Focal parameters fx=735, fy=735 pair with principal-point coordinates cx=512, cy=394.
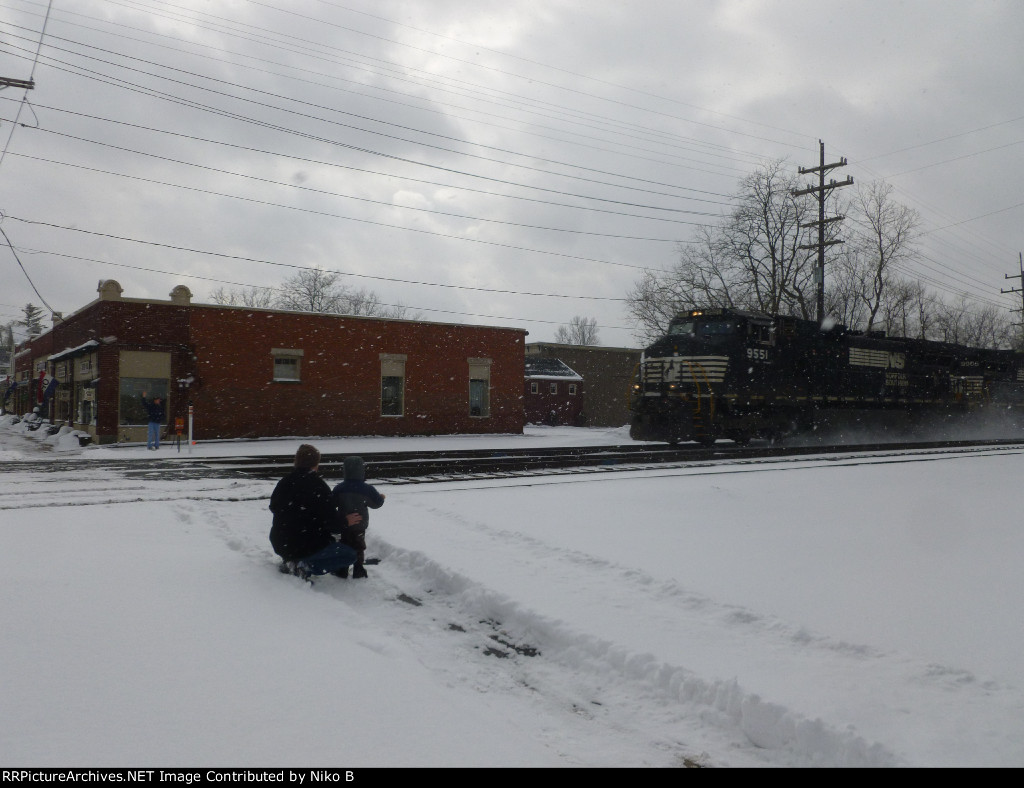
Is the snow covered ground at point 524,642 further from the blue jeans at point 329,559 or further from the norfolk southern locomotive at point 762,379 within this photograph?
the norfolk southern locomotive at point 762,379

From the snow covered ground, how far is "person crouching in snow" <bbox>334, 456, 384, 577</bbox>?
1.11ft

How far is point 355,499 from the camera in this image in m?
7.11

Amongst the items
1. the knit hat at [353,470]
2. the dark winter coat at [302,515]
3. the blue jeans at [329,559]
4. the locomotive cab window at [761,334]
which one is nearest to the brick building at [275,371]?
the locomotive cab window at [761,334]

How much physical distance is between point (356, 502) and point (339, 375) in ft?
74.5

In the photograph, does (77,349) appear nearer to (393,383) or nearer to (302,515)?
(393,383)

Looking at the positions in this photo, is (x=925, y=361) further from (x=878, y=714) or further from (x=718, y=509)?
(x=878, y=714)

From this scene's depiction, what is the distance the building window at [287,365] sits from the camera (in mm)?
27750

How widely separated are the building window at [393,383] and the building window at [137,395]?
819 centimetres

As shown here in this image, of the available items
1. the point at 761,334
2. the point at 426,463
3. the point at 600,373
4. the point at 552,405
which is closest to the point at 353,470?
the point at 426,463

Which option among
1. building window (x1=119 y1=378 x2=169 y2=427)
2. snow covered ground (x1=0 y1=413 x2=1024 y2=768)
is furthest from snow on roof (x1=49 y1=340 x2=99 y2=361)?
snow covered ground (x1=0 y1=413 x2=1024 y2=768)

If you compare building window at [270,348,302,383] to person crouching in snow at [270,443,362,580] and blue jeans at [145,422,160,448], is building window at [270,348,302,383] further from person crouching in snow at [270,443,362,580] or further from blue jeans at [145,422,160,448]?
person crouching in snow at [270,443,362,580]

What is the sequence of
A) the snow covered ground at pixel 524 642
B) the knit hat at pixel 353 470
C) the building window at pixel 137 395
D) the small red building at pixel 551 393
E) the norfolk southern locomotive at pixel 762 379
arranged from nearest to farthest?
the snow covered ground at pixel 524 642 < the knit hat at pixel 353 470 < the norfolk southern locomotive at pixel 762 379 < the building window at pixel 137 395 < the small red building at pixel 551 393

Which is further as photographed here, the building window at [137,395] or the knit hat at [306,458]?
the building window at [137,395]
